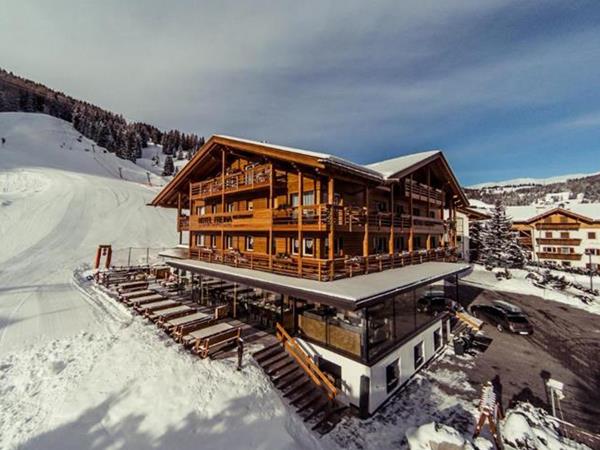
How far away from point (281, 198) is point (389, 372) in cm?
1099

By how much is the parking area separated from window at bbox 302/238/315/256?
974 centimetres

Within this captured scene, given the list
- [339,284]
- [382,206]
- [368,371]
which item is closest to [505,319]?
[382,206]

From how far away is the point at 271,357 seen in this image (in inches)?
460

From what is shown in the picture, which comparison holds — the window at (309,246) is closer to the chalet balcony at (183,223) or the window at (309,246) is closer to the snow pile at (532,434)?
the snow pile at (532,434)

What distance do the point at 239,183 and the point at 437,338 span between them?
50.4ft

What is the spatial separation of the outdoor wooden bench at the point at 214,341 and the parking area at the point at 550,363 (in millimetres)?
11170

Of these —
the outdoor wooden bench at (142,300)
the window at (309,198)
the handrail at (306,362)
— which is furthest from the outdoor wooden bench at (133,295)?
the window at (309,198)

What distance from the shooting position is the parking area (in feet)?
38.2

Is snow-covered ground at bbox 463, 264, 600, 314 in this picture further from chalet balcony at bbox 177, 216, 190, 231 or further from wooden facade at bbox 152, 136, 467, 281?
chalet balcony at bbox 177, 216, 190, 231

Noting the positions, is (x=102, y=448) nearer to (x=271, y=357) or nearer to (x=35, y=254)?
(x=271, y=357)

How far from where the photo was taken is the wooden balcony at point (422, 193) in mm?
19328

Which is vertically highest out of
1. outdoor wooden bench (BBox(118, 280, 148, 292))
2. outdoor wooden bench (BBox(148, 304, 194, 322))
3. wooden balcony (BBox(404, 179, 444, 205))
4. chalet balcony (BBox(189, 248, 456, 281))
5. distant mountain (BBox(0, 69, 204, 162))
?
distant mountain (BBox(0, 69, 204, 162))

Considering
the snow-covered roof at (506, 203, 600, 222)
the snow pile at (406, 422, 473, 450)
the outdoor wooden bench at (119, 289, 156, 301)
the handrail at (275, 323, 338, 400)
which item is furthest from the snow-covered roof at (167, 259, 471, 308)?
the snow-covered roof at (506, 203, 600, 222)

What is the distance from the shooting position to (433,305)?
16.4 meters
